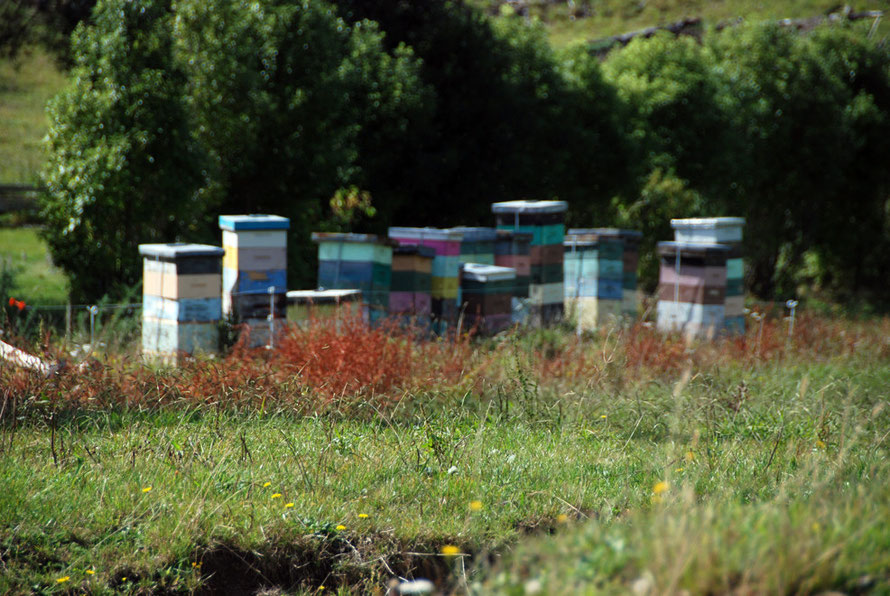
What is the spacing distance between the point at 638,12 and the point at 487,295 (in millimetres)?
42788

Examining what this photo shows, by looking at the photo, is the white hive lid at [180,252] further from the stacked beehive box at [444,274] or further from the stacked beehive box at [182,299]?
the stacked beehive box at [444,274]

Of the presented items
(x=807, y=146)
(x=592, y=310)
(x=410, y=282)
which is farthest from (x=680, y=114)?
(x=410, y=282)

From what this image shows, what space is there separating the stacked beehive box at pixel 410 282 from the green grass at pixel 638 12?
34.8 meters

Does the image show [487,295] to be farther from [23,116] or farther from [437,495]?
[23,116]

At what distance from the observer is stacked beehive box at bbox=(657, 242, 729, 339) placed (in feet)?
31.8

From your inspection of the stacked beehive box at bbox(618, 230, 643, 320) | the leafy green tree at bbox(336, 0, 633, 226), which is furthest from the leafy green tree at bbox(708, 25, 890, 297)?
the stacked beehive box at bbox(618, 230, 643, 320)

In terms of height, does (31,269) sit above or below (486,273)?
below

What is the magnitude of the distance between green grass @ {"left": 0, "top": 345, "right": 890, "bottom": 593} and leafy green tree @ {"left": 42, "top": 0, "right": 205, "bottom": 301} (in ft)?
15.6

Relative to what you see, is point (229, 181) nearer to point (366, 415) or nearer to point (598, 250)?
point (598, 250)

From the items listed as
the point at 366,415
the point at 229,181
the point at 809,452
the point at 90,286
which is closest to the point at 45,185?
the point at 90,286

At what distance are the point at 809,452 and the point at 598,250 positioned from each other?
229 inches

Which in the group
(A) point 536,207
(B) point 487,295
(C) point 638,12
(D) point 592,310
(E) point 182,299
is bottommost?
(D) point 592,310

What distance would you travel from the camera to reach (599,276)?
10.6m

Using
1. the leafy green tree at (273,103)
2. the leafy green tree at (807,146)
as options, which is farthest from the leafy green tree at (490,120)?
the leafy green tree at (807,146)
